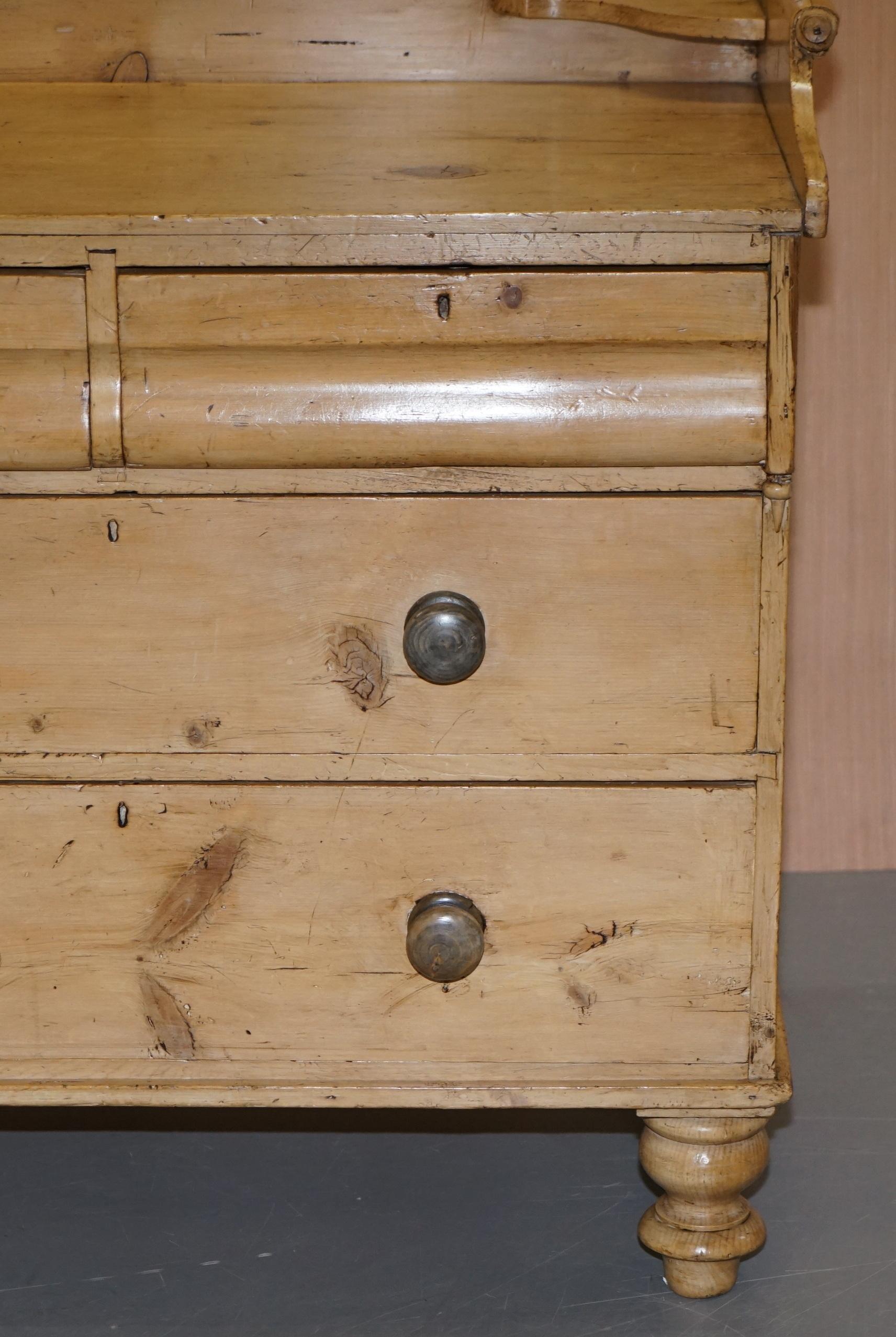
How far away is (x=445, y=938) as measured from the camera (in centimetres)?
124

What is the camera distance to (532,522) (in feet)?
3.90

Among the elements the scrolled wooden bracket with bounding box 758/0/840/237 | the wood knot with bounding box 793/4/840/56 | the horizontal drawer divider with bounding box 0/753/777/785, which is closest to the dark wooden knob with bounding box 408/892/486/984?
the horizontal drawer divider with bounding box 0/753/777/785

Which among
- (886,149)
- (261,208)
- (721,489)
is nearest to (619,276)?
(721,489)

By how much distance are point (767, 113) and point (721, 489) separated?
1.42ft

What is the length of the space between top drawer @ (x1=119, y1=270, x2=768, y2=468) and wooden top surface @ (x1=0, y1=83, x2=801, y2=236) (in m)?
0.05

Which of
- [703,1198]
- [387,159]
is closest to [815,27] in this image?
[387,159]

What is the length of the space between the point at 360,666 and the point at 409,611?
0.21ft

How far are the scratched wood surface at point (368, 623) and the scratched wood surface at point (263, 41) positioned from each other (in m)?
0.60

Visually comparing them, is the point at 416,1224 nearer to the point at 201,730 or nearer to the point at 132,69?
the point at 201,730

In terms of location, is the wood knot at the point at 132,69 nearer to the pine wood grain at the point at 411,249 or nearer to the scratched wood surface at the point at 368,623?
the pine wood grain at the point at 411,249

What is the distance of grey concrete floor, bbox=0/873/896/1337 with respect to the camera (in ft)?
4.39

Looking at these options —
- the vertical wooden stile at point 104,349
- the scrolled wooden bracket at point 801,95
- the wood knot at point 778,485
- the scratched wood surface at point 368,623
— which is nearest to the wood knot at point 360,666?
the scratched wood surface at point 368,623

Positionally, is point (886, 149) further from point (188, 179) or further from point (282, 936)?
point (282, 936)

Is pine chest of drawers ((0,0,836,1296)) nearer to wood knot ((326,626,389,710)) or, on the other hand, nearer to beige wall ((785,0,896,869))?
wood knot ((326,626,389,710))
